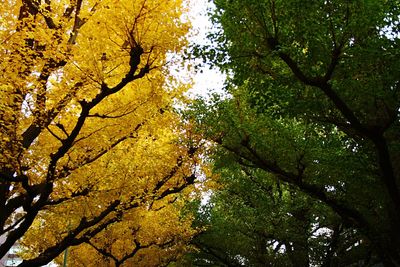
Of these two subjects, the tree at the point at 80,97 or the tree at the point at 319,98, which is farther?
the tree at the point at 80,97

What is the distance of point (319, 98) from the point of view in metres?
7.71

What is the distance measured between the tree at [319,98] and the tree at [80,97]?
4.93ft

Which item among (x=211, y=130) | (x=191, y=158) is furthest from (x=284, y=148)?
(x=191, y=158)

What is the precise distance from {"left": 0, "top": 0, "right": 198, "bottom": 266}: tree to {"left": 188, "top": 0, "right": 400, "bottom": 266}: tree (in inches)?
59.1

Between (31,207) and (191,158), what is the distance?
6.24m

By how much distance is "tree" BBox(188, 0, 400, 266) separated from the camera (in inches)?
260

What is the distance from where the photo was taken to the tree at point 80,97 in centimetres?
743

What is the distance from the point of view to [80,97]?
24.9 ft

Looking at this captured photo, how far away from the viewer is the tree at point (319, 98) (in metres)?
6.60

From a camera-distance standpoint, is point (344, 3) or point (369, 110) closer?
point (344, 3)

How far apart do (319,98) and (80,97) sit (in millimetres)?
4577

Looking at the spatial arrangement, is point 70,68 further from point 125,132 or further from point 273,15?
point 273,15

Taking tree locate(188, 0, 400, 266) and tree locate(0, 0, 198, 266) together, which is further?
tree locate(0, 0, 198, 266)

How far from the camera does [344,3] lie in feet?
20.9
